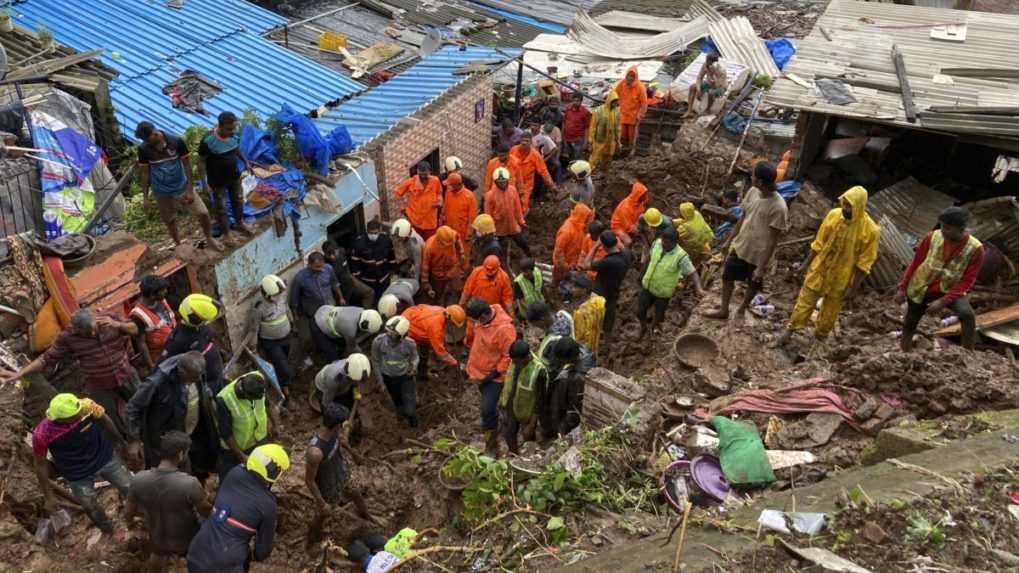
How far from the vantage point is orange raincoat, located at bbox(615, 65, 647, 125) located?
13.4 metres

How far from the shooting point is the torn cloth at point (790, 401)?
6.29m

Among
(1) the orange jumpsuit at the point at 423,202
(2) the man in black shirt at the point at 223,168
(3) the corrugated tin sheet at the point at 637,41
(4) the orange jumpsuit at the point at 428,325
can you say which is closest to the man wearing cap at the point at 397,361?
(4) the orange jumpsuit at the point at 428,325

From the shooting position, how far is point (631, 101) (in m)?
13.4

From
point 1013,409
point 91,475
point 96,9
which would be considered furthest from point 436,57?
point 1013,409

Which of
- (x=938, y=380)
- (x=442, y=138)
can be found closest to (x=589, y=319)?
(x=938, y=380)

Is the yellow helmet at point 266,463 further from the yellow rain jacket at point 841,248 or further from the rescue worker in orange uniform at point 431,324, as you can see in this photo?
the yellow rain jacket at point 841,248

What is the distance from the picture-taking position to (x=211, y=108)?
428 inches

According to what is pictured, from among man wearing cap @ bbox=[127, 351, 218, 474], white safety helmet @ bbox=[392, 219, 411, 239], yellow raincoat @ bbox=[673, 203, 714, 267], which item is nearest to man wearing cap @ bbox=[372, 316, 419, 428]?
white safety helmet @ bbox=[392, 219, 411, 239]

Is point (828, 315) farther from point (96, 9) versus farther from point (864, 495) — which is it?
point (96, 9)

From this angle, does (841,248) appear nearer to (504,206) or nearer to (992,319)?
(992,319)

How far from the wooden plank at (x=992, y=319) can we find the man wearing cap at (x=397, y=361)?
16.8 ft

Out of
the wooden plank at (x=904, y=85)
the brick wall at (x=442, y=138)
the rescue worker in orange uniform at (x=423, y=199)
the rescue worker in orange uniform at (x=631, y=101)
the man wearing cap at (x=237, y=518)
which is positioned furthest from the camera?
the rescue worker in orange uniform at (x=631, y=101)

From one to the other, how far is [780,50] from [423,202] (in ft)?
28.1

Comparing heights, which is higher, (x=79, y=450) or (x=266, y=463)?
(x=266, y=463)
